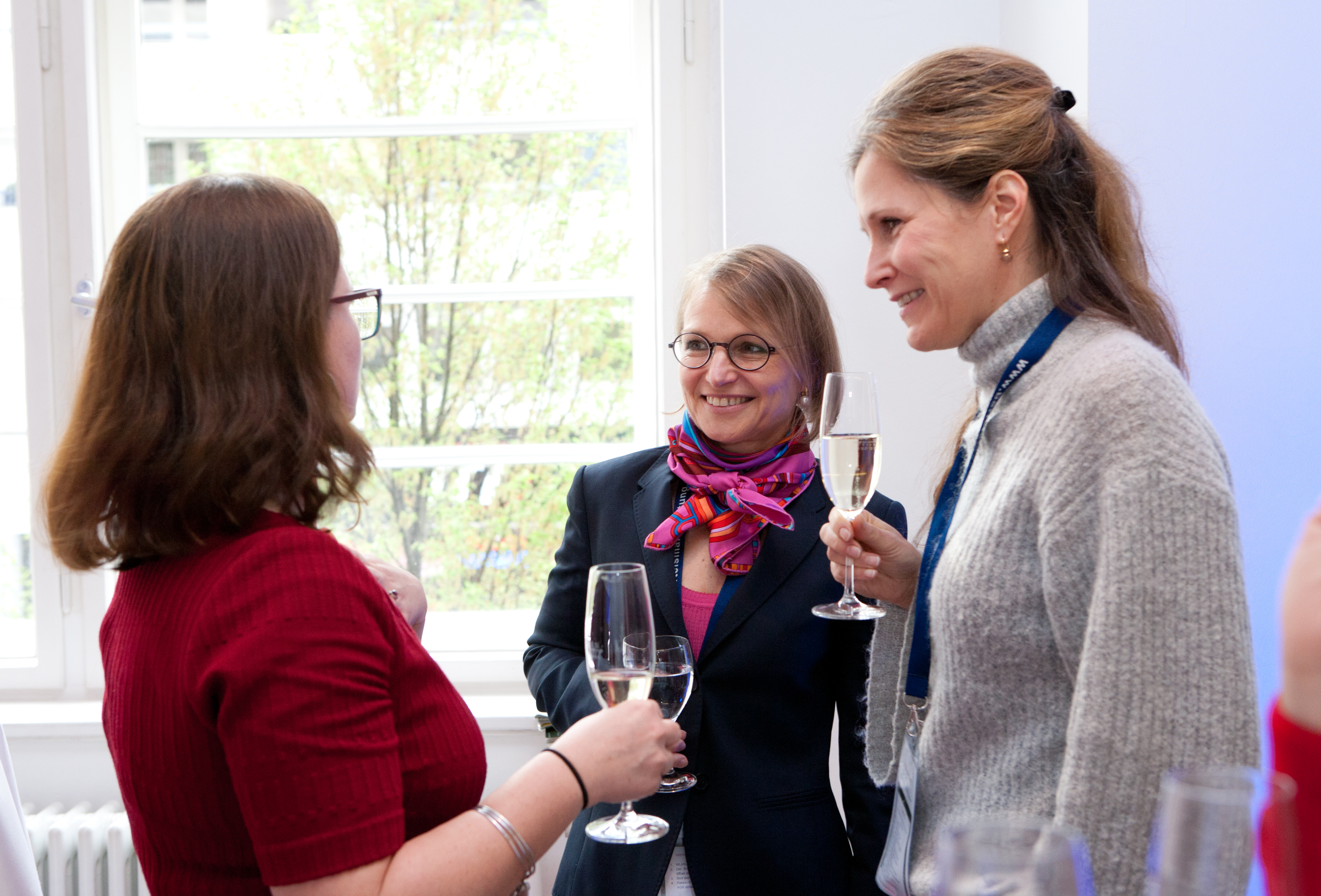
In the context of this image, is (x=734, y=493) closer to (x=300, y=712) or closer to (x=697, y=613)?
(x=697, y=613)

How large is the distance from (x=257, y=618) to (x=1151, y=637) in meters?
0.85

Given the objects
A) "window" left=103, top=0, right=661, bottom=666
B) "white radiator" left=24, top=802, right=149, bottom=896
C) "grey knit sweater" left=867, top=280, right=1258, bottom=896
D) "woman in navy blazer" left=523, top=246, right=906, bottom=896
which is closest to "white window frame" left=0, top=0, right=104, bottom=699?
"window" left=103, top=0, right=661, bottom=666

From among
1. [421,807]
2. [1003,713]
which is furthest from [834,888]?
[421,807]

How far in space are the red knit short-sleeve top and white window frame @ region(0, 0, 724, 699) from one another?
1.73 meters

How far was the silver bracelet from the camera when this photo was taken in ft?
3.24

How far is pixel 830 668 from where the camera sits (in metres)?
1.74

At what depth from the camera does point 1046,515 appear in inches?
42.9

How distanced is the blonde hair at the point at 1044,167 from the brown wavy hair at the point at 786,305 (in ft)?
1.75

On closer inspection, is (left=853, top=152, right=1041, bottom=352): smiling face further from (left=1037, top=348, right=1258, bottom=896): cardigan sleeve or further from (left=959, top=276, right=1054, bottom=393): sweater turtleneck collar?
(left=1037, top=348, right=1258, bottom=896): cardigan sleeve

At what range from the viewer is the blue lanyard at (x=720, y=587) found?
1699 millimetres

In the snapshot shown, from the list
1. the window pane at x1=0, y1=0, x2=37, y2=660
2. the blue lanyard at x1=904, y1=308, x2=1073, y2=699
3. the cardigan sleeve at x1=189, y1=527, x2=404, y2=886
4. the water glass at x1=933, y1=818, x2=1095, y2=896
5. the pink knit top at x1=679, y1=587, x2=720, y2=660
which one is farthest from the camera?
the window pane at x1=0, y1=0, x2=37, y2=660

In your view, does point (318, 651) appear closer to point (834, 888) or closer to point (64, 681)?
point (834, 888)

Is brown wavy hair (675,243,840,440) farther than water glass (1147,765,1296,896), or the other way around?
brown wavy hair (675,243,840,440)

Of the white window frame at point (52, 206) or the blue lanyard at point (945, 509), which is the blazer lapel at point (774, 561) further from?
the white window frame at point (52, 206)
